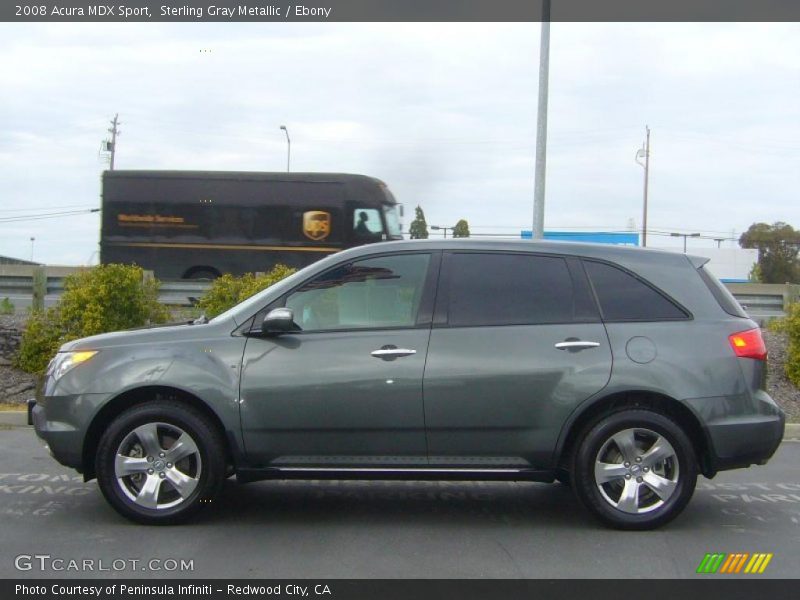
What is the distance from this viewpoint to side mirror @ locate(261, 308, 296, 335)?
601 centimetres

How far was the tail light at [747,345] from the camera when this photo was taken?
6.11m

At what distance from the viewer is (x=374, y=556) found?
5.55m

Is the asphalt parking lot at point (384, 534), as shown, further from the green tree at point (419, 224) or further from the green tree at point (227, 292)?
the green tree at point (419, 224)

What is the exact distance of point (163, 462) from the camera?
605 centimetres

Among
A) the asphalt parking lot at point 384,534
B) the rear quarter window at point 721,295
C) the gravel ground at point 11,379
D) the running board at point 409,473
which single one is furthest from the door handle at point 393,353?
the gravel ground at point 11,379

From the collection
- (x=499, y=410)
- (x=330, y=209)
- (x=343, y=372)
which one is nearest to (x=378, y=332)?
(x=343, y=372)

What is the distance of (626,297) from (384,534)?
215cm

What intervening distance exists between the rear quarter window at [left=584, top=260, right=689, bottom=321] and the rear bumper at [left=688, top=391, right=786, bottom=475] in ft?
1.99

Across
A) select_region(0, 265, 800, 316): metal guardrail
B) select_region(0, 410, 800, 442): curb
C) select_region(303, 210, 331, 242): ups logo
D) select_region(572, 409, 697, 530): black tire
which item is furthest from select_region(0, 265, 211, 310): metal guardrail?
select_region(572, 409, 697, 530): black tire

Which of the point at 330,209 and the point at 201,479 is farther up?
the point at 330,209
